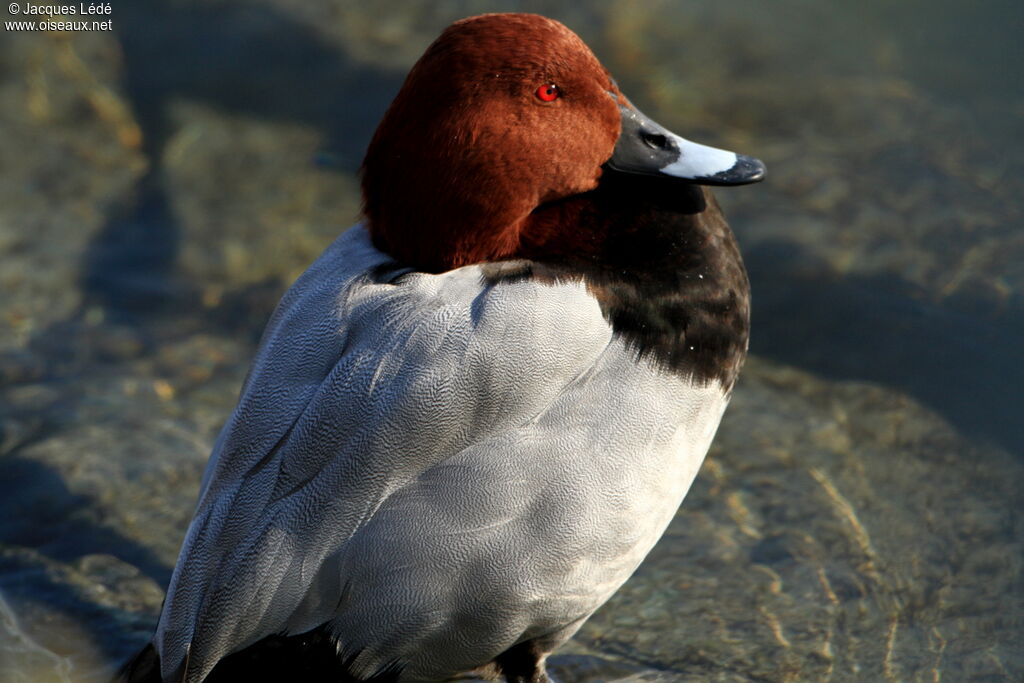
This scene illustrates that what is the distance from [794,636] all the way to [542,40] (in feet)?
6.01

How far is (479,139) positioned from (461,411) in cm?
61

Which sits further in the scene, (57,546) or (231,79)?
(231,79)

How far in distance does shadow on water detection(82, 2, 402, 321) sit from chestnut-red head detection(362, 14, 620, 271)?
2715 millimetres

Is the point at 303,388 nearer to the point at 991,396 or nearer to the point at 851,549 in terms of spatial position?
the point at 851,549

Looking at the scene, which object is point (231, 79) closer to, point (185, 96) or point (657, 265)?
point (185, 96)

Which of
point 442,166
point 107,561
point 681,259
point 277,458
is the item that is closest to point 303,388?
point 277,458

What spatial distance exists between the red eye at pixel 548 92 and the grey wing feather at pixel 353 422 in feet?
1.42

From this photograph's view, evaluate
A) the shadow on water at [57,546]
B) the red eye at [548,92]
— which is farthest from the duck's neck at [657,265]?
the shadow on water at [57,546]

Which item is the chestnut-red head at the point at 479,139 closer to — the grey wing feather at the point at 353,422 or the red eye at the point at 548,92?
the red eye at the point at 548,92

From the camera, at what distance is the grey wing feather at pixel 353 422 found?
2.38 m

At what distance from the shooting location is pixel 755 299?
4.51 meters

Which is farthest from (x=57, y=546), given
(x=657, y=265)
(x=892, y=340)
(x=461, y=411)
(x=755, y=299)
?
(x=892, y=340)

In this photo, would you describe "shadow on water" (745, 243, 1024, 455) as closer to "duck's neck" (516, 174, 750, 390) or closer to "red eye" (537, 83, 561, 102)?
"duck's neck" (516, 174, 750, 390)

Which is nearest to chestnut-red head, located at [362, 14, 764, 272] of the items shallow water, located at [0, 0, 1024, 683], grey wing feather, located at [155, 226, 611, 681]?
grey wing feather, located at [155, 226, 611, 681]
